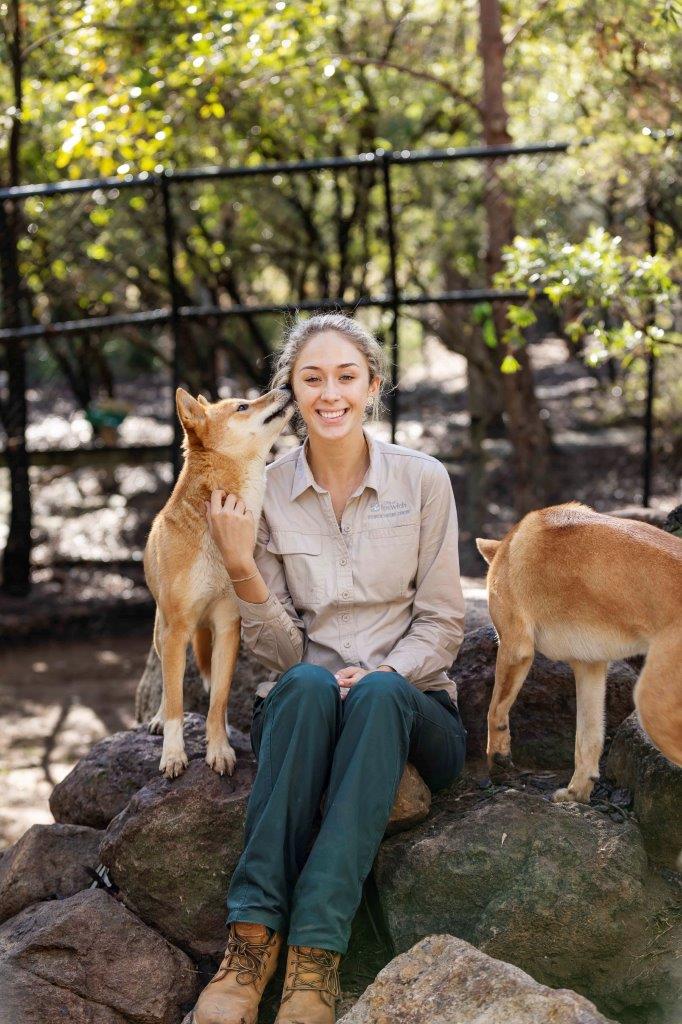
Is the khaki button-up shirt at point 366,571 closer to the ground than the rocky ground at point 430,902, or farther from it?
farther from it

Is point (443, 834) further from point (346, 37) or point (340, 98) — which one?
point (346, 37)

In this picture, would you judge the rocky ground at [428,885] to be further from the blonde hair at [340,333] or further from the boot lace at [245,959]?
the blonde hair at [340,333]

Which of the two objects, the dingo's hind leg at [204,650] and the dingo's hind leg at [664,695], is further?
the dingo's hind leg at [204,650]

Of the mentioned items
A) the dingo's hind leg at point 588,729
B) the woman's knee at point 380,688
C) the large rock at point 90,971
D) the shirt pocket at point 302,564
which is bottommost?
the large rock at point 90,971

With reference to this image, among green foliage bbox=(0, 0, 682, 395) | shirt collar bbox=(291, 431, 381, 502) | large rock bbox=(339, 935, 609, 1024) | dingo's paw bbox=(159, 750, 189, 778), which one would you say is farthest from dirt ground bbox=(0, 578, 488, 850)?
green foliage bbox=(0, 0, 682, 395)

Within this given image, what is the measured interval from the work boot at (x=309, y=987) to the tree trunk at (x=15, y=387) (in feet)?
20.1

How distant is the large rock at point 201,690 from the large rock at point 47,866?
0.80 meters

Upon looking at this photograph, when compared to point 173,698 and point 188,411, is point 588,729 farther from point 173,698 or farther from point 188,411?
point 188,411

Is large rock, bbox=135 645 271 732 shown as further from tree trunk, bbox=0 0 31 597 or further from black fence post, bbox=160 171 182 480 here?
tree trunk, bbox=0 0 31 597

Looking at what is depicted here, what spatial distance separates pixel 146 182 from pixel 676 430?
4417mm

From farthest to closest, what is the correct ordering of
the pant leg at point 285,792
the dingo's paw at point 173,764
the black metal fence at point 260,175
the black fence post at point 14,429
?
the black fence post at point 14,429
the black metal fence at point 260,175
the dingo's paw at point 173,764
the pant leg at point 285,792

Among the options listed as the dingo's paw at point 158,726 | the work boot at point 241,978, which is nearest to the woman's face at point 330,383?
the dingo's paw at point 158,726

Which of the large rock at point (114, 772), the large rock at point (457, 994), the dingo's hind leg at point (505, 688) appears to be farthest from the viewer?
the large rock at point (114, 772)

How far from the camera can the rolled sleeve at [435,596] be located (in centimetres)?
360
